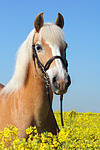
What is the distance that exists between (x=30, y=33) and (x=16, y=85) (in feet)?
3.18

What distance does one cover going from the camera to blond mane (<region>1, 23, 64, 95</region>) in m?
3.80

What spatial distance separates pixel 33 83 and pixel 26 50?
622mm

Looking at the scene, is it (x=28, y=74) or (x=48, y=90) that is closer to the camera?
(x=48, y=90)

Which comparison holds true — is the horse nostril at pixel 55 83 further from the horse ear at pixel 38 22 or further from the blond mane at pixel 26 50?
the horse ear at pixel 38 22

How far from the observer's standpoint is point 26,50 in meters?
4.06

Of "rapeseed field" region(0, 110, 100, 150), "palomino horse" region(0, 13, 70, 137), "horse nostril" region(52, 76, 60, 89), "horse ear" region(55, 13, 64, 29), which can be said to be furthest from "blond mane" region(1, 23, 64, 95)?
"rapeseed field" region(0, 110, 100, 150)

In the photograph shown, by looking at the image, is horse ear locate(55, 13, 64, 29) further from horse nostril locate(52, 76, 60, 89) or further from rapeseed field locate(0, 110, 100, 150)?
rapeseed field locate(0, 110, 100, 150)

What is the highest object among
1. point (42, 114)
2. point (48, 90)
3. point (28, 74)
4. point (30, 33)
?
point (30, 33)

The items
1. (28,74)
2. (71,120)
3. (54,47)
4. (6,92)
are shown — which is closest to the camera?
(54,47)

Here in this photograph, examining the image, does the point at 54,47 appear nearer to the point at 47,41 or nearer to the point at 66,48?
the point at 47,41

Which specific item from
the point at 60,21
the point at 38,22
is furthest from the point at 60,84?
the point at 60,21

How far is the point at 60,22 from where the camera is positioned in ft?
14.5

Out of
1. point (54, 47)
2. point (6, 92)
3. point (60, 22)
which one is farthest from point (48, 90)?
point (60, 22)

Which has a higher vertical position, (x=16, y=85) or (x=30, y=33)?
(x=30, y=33)
